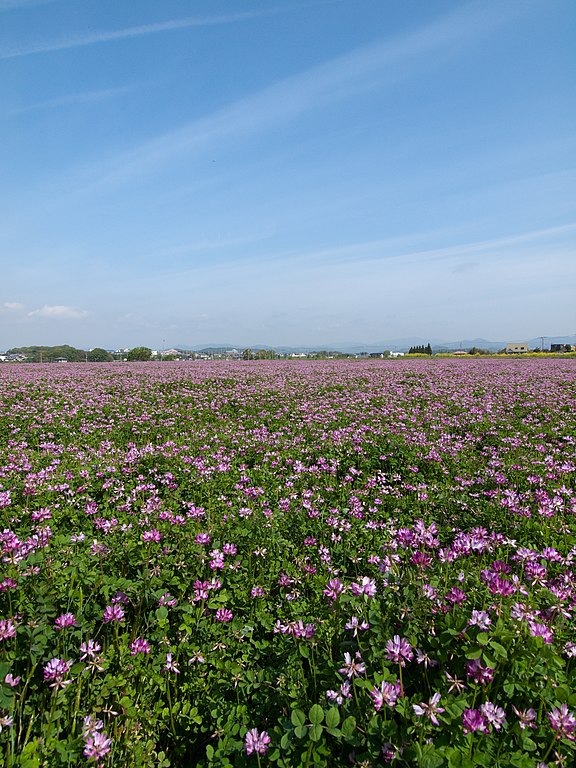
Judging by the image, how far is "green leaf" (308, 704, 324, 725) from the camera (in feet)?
6.07

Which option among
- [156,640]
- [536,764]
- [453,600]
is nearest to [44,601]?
[156,640]

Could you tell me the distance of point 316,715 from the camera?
6.14 ft

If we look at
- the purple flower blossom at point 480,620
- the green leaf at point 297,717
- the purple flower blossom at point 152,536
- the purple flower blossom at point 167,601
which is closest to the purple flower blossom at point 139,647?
the purple flower blossom at point 167,601

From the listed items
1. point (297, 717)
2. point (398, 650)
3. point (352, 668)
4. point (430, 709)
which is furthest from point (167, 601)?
point (430, 709)

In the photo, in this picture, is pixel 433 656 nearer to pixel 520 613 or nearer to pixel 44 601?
pixel 520 613

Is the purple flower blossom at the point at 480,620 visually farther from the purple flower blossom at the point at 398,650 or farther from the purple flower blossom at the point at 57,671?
the purple flower blossom at the point at 57,671

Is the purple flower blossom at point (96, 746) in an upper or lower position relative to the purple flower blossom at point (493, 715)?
lower

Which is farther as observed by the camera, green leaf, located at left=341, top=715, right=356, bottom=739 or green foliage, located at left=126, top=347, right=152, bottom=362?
green foliage, located at left=126, top=347, right=152, bottom=362

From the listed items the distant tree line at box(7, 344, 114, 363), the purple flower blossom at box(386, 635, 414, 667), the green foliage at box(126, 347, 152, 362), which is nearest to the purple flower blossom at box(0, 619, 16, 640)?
the purple flower blossom at box(386, 635, 414, 667)

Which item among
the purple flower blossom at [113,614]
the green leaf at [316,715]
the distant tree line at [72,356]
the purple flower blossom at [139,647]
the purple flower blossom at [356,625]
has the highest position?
the distant tree line at [72,356]

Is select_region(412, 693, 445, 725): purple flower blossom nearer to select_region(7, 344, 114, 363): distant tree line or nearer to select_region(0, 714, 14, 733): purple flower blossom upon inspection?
select_region(0, 714, 14, 733): purple flower blossom

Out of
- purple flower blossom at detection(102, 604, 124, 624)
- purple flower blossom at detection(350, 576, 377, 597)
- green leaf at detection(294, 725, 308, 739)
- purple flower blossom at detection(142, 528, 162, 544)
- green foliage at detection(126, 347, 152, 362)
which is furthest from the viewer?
green foliage at detection(126, 347, 152, 362)

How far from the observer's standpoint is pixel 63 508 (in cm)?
488

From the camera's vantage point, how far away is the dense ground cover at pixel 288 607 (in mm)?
1923
